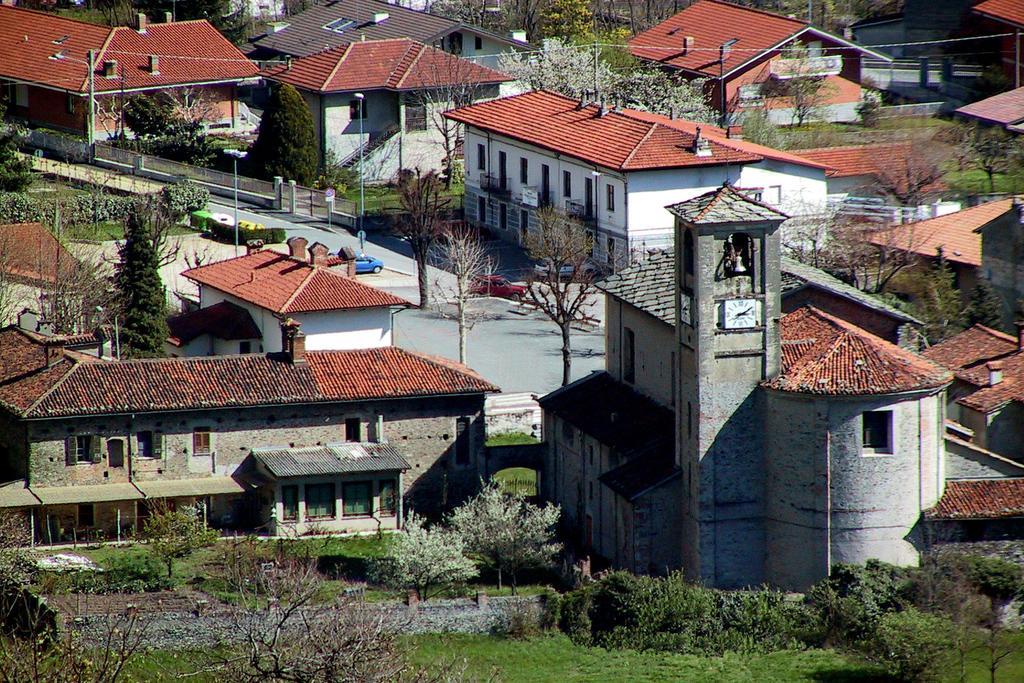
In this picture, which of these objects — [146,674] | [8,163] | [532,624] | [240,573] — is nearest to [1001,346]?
[532,624]

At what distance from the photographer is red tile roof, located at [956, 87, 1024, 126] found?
3684 inches

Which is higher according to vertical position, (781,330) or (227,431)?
(781,330)

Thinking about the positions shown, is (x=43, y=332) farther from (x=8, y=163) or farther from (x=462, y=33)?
(x=462, y=33)

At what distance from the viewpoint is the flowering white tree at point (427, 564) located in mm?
53594

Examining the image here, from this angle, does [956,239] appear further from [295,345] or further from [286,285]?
[295,345]

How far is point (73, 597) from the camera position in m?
52.0

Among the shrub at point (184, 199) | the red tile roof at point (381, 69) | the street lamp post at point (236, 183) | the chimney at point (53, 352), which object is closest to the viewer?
the chimney at point (53, 352)

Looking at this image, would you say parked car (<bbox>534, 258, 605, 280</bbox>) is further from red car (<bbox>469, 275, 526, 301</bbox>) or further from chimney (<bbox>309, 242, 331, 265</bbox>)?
chimney (<bbox>309, 242, 331, 265</bbox>)

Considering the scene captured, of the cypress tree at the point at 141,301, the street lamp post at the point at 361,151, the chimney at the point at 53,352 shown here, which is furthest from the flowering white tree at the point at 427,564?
the street lamp post at the point at 361,151

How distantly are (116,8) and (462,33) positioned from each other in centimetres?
2304

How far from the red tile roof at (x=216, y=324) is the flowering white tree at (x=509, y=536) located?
16220 millimetres

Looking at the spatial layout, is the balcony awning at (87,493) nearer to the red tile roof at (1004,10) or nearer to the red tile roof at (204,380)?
the red tile roof at (204,380)

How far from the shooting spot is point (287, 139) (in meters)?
91.9

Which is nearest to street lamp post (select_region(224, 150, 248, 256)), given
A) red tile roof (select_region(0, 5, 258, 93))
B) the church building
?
red tile roof (select_region(0, 5, 258, 93))
